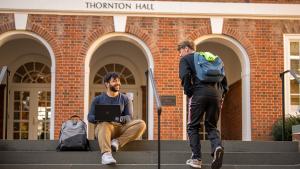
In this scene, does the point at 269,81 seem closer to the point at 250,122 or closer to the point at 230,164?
the point at 250,122

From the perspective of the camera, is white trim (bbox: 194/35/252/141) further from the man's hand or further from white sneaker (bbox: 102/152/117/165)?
white sneaker (bbox: 102/152/117/165)

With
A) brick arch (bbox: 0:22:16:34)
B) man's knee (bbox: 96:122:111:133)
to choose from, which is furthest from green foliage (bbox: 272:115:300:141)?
brick arch (bbox: 0:22:16:34)

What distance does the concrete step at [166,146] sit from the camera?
9.11 m

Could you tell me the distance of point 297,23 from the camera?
13977mm

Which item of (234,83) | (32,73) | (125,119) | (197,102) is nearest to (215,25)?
(234,83)

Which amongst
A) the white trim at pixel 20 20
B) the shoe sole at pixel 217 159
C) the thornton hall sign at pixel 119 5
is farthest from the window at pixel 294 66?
the shoe sole at pixel 217 159

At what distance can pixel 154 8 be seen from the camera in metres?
13.6

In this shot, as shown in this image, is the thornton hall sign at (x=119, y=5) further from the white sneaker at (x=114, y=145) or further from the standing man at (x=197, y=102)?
the standing man at (x=197, y=102)

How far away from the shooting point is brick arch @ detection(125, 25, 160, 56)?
44.6ft

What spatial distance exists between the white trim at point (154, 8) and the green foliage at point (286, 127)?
2624 mm

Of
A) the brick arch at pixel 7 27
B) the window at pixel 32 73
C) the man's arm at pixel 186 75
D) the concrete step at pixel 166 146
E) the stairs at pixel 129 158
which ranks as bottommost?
the stairs at pixel 129 158

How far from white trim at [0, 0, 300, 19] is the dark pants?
656 cm

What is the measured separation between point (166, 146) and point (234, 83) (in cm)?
A: 723

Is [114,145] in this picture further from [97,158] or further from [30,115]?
[30,115]
